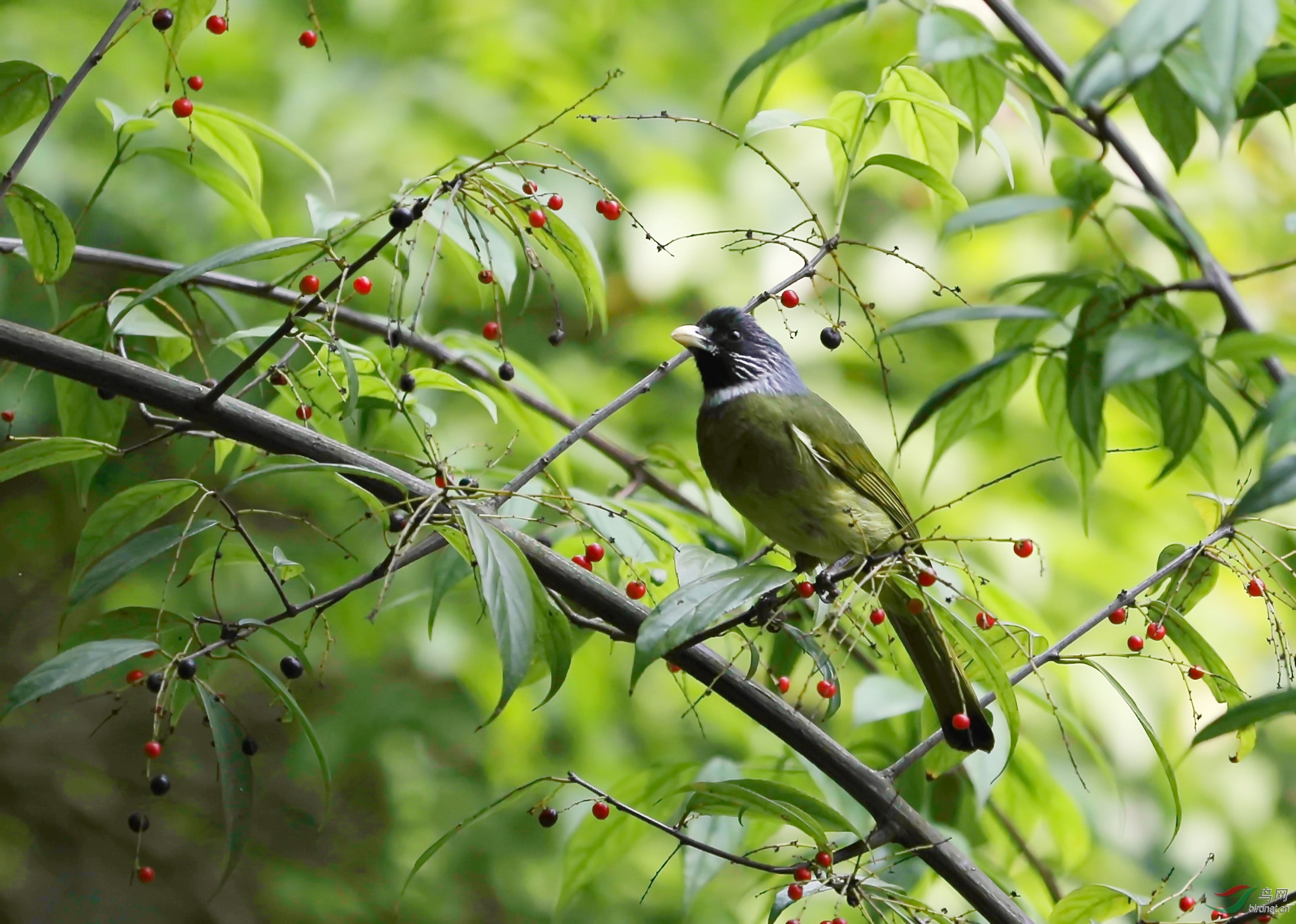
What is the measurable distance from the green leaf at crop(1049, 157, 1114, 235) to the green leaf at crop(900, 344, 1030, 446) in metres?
0.14

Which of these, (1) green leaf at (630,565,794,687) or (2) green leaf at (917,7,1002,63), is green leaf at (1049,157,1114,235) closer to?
(2) green leaf at (917,7,1002,63)

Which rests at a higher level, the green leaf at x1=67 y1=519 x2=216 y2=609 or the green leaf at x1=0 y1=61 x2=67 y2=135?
the green leaf at x1=0 y1=61 x2=67 y2=135

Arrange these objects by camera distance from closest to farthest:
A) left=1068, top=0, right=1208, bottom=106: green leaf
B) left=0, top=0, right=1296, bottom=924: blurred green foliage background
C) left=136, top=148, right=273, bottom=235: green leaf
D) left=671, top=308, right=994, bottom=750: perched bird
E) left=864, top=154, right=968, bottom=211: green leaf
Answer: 1. left=1068, top=0, right=1208, bottom=106: green leaf
2. left=864, top=154, right=968, bottom=211: green leaf
3. left=136, top=148, right=273, bottom=235: green leaf
4. left=671, top=308, right=994, bottom=750: perched bird
5. left=0, top=0, right=1296, bottom=924: blurred green foliage background

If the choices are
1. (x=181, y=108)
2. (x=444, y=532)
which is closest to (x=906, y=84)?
(x=444, y=532)

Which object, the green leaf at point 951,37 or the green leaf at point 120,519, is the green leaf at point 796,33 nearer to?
the green leaf at point 951,37

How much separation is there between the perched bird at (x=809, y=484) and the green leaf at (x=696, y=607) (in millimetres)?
587

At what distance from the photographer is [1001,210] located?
1.06 meters

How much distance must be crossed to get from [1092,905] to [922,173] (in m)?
1.04

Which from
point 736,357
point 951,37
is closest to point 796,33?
point 951,37

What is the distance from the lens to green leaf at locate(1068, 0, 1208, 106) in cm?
94

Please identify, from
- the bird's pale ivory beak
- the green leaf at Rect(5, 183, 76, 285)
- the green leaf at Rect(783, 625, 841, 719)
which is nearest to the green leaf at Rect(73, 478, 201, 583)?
the green leaf at Rect(5, 183, 76, 285)

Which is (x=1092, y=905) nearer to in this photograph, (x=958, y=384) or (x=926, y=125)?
(x=958, y=384)

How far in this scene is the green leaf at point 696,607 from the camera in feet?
4.24

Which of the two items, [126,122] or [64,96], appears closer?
[64,96]
